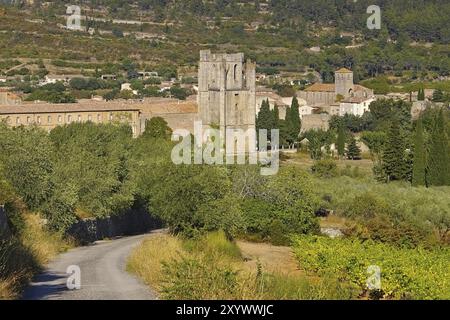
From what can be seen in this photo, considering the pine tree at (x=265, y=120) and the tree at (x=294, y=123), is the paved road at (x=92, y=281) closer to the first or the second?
the pine tree at (x=265, y=120)

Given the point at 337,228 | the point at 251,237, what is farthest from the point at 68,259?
the point at 337,228

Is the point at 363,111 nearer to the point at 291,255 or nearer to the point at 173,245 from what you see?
the point at 291,255

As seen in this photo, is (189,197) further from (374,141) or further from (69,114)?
(374,141)

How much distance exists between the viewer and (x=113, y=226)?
28922 mm

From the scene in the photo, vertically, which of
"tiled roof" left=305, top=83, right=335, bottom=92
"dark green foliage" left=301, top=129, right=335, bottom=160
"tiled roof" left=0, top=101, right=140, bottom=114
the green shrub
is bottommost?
"dark green foliage" left=301, top=129, right=335, bottom=160

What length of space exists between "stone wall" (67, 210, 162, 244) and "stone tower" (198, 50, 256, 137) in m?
28.7

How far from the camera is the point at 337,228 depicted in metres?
32.3

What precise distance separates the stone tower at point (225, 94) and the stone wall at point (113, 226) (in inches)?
1131

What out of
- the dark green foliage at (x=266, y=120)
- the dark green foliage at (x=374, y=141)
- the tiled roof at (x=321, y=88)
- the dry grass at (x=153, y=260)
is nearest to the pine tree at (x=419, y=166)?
the dark green foliage at (x=374, y=141)

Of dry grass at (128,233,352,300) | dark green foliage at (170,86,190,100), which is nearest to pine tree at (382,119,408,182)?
dry grass at (128,233,352,300)

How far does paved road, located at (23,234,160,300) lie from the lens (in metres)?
13.0

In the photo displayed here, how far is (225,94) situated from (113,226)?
33.1 meters

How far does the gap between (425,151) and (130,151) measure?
52.4ft

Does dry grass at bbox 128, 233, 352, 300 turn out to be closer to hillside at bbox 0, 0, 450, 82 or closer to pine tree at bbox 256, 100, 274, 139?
pine tree at bbox 256, 100, 274, 139
